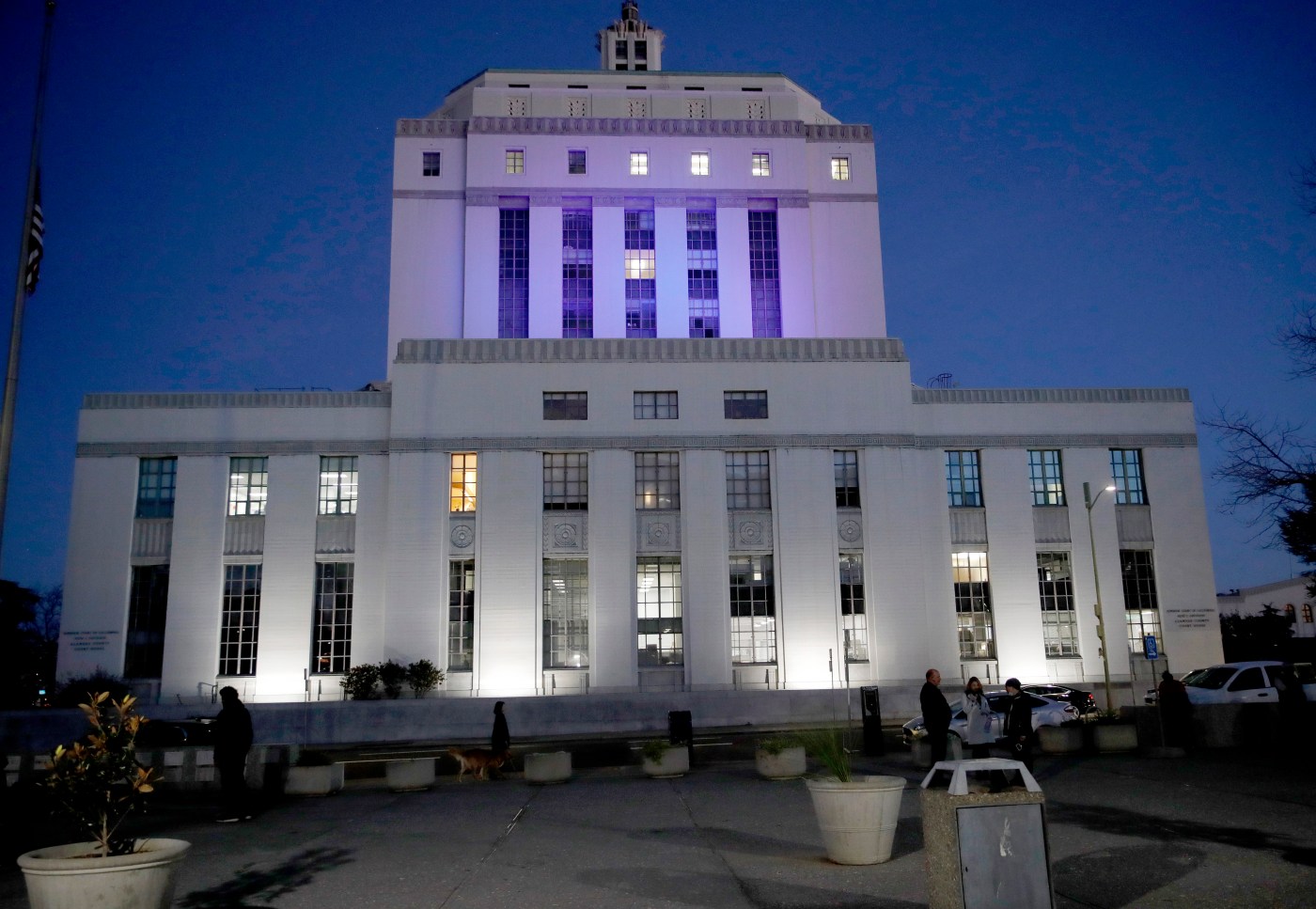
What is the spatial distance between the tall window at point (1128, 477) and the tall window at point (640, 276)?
24021 millimetres

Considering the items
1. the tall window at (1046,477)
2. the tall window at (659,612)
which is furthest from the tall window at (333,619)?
the tall window at (1046,477)

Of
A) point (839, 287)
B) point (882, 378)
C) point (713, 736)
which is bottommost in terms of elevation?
point (713, 736)

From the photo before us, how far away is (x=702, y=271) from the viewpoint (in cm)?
5875

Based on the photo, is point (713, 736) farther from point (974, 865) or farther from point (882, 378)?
point (974, 865)

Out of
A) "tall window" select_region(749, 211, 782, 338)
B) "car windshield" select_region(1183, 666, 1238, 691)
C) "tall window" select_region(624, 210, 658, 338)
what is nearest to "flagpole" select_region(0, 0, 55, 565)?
"car windshield" select_region(1183, 666, 1238, 691)

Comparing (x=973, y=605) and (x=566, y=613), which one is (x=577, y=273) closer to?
(x=566, y=613)

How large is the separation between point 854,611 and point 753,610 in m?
3.99

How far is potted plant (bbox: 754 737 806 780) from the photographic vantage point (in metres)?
20.1

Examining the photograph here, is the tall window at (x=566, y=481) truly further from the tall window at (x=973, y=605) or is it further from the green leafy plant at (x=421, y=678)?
the tall window at (x=973, y=605)

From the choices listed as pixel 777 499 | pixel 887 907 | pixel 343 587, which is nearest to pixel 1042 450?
pixel 777 499

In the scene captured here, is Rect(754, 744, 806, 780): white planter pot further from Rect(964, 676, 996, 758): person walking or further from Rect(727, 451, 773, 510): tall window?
Rect(727, 451, 773, 510): tall window

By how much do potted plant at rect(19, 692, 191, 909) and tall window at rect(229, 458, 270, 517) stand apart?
111ft

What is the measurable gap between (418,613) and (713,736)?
13.4m

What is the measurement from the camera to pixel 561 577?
41.7 meters
